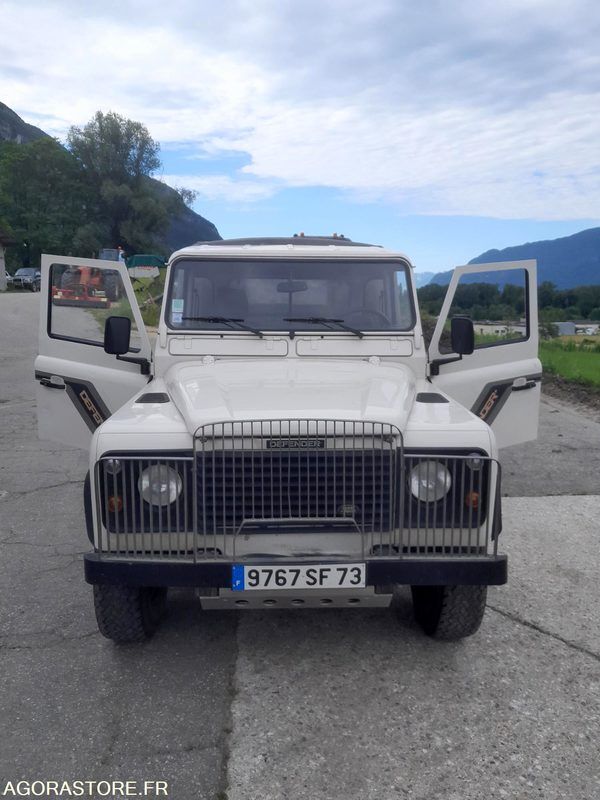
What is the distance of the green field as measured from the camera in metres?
12.9

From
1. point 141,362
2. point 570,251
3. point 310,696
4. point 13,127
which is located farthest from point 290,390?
point 570,251

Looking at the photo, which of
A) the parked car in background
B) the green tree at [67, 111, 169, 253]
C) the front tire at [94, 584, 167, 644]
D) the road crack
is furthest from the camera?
the green tree at [67, 111, 169, 253]

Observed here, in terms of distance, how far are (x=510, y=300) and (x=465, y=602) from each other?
2.43 metres

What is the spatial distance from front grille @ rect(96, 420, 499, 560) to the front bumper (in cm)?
6

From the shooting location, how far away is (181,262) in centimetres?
484

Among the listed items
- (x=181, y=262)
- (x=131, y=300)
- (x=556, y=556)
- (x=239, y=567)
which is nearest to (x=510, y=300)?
(x=556, y=556)

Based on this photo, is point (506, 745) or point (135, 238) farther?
point (135, 238)

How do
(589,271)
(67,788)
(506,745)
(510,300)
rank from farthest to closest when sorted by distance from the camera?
(589,271) → (510,300) → (506,745) → (67,788)

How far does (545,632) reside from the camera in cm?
394

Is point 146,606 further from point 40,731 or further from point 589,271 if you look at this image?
point 589,271

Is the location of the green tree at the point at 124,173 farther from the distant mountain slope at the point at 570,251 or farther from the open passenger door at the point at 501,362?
the distant mountain slope at the point at 570,251

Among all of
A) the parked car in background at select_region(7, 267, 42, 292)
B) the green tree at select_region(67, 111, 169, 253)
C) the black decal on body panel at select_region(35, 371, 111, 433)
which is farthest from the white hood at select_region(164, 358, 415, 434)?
the green tree at select_region(67, 111, 169, 253)

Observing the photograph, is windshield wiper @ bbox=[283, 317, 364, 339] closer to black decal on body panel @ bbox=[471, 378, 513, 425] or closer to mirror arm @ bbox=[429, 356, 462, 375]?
mirror arm @ bbox=[429, 356, 462, 375]

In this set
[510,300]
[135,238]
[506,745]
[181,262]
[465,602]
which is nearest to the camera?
[506,745]
